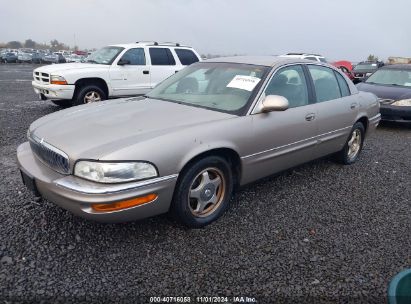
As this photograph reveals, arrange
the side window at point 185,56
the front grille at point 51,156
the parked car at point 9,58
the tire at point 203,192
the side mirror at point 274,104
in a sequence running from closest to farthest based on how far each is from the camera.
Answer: the front grille at point 51,156 < the tire at point 203,192 < the side mirror at point 274,104 < the side window at point 185,56 < the parked car at point 9,58

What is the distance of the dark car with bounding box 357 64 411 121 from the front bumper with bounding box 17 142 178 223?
6.64 m

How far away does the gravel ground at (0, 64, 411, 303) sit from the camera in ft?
7.76

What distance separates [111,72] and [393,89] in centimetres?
666

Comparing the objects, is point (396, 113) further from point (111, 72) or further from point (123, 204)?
point (123, 204)

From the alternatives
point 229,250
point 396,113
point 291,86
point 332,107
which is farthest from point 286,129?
point 396,113

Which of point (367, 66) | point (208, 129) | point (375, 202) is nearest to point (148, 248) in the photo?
point (208, 129)

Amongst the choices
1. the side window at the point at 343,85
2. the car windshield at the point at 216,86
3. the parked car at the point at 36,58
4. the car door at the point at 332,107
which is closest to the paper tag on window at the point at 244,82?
the car windshield at the point at 216,86

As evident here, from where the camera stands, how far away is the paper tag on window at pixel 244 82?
3471 millimetres

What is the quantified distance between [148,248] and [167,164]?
2.39 ft

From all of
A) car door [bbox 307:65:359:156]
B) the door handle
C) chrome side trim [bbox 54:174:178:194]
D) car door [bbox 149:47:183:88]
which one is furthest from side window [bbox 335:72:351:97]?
car door [bbox 149:47:183:88]

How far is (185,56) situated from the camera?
9359 millimetres

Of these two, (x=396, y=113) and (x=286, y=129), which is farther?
(x=396, y=113)

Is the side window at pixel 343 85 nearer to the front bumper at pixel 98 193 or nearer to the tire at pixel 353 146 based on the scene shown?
the tire at pixel 353 146

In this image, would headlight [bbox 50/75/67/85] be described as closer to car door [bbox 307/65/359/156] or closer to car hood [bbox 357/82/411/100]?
car door [bbox 307/65/359/156]
